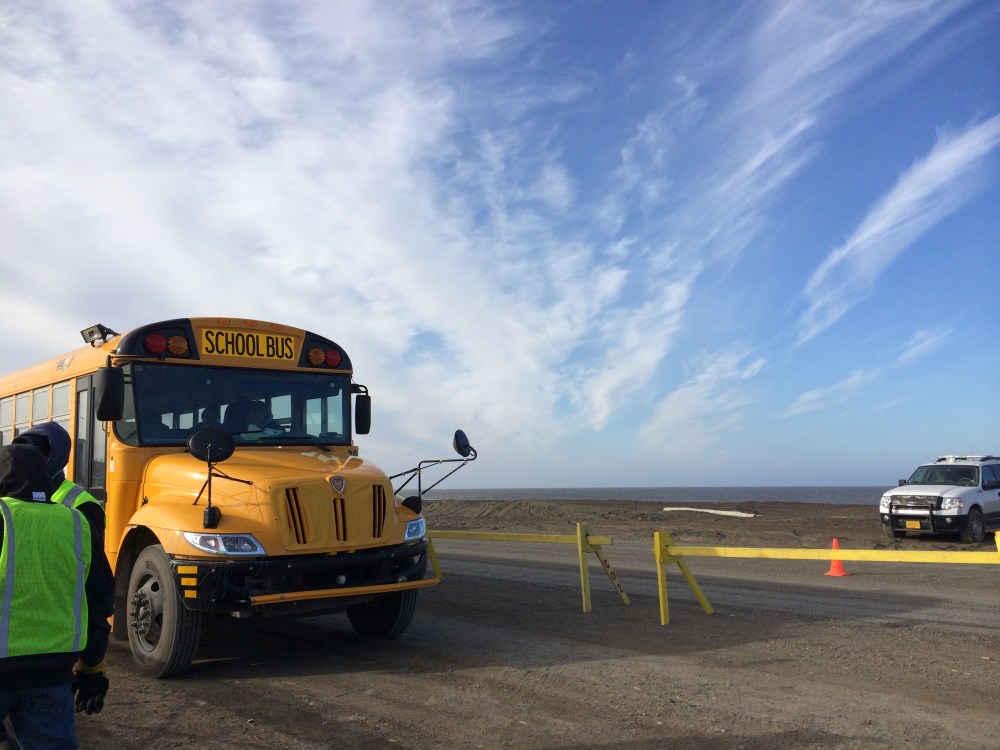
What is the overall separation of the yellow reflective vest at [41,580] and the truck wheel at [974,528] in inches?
699

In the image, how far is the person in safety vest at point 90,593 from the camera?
3.43m

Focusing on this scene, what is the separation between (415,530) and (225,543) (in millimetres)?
1692

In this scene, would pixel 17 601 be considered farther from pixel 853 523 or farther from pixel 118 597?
pixel 853 523

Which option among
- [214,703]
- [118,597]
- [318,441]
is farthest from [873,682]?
[118,597]

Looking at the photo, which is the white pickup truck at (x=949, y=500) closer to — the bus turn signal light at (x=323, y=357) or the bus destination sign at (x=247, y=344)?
the bus turn signal light at (x=323, y=357)

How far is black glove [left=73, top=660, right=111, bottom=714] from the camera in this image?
135 inches

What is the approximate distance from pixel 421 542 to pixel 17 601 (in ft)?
14.2

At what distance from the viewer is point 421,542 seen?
23.8ft

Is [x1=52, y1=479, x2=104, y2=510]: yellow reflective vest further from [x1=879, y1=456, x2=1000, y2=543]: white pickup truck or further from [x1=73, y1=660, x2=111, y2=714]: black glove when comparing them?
[x1=879, y1=456, x2=1000, y2=543]: white pickup truck

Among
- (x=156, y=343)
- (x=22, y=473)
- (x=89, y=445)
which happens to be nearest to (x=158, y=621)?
(x=89, y=445)

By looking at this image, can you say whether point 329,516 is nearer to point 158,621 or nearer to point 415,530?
A: point 415,530

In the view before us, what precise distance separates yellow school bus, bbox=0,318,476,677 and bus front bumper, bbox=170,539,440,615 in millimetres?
10

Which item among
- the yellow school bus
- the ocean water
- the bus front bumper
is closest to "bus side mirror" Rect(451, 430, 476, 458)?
the yellow school bus

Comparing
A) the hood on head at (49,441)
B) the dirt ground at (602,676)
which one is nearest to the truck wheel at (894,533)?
the dirt ground at (602,676)
